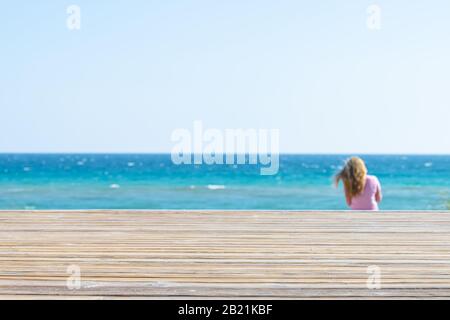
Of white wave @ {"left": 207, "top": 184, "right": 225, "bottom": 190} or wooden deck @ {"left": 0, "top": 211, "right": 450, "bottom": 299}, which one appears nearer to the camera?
wooden deck @ {"left": 0, "top": 211, "right": 450, "bottom": 299}

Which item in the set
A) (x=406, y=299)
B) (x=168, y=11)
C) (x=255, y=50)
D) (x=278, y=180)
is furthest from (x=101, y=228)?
(x=255, y=50)

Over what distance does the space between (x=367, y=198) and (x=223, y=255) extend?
248 cm

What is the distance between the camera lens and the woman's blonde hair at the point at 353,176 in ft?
19.2

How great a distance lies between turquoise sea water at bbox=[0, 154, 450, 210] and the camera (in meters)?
28.9

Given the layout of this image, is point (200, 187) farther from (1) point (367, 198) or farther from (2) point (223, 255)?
(2) point (223, 255)

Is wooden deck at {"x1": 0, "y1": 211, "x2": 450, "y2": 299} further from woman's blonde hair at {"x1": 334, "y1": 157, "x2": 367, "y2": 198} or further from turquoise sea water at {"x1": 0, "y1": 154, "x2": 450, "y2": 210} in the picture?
turquoise sea water at {"x1": 0, "y1": 154, "x2": 450, "y2": 210}

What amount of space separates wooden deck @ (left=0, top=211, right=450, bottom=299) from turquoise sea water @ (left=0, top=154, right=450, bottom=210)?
19846mm

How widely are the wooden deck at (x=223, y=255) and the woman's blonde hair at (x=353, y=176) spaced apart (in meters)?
0.24

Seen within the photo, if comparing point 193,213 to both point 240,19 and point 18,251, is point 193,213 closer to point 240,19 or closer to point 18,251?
point 18,251

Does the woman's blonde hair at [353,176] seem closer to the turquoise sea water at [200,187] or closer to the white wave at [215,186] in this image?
the turquoise sea water at [200,187]

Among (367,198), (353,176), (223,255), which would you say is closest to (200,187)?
(367,198)

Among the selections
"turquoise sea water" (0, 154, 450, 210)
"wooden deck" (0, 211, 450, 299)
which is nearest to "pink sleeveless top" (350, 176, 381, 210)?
"wooden deck" (0, 211, 450, 299)

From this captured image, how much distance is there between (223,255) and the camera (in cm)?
391

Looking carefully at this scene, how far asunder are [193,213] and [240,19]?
32.9m
